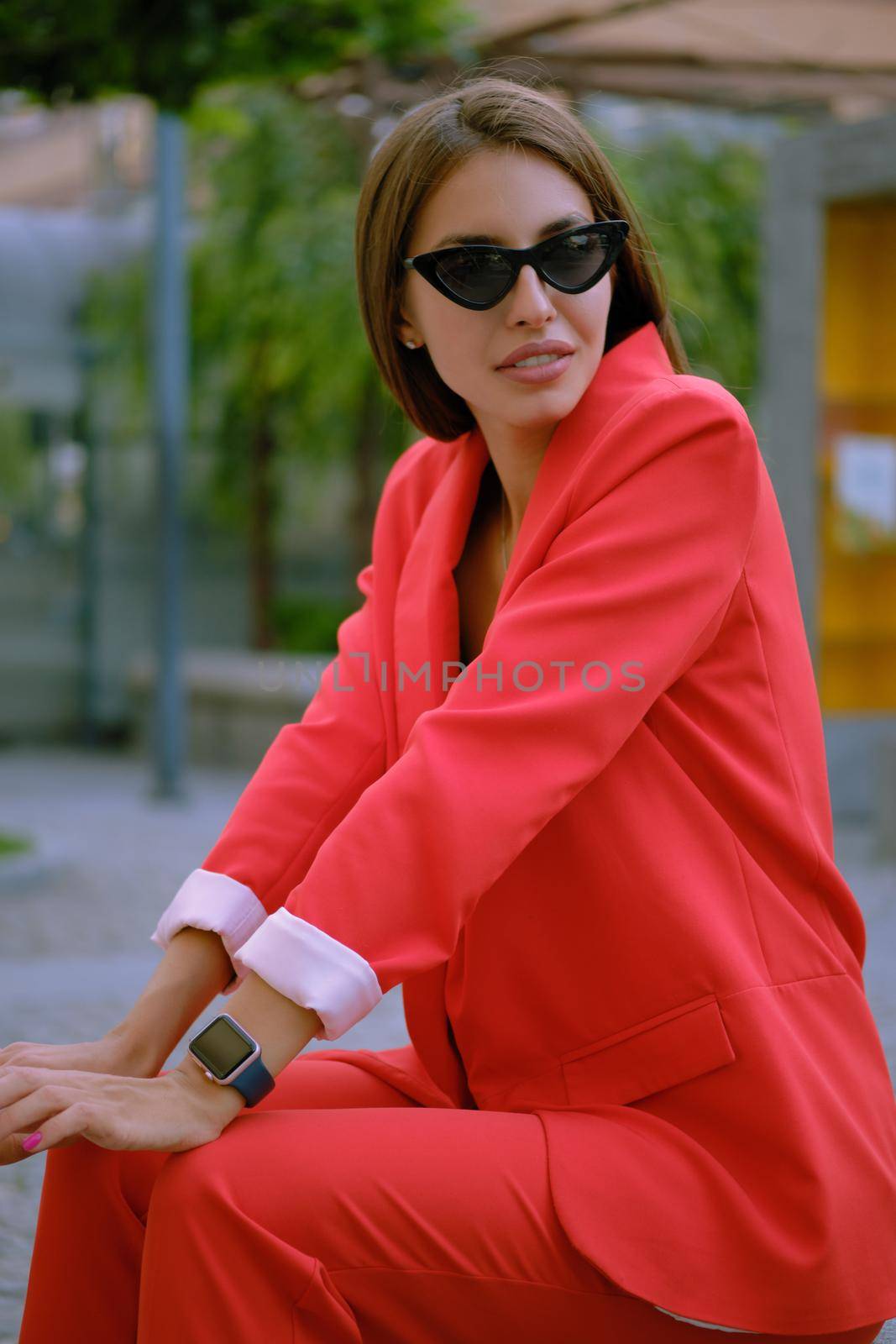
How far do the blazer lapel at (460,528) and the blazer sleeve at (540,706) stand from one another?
48mm

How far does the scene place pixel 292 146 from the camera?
14.2 m

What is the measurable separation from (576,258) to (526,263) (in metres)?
0.06

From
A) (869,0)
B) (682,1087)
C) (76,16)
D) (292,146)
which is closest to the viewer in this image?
(682,1087)

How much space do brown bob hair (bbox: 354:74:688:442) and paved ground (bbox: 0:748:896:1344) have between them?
132cm

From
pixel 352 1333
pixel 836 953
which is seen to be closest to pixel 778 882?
pixel 836 953

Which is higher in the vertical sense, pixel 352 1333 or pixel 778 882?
pixel 778 882

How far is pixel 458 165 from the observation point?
1.86m

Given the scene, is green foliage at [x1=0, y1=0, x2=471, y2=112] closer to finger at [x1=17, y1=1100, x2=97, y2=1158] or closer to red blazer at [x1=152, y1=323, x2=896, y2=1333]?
red blazer at [x1=152, y1=323, x2=896, y2=1333]

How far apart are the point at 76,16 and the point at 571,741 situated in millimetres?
5772

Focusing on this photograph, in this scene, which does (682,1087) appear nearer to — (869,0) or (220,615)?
(869,0)

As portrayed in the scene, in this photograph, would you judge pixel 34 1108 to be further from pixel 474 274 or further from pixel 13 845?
pixel 13 845

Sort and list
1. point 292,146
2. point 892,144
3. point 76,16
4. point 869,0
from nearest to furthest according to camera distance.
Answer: point 76,16
point 892,144
point 869,0
point 292,146

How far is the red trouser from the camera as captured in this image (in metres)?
1.54

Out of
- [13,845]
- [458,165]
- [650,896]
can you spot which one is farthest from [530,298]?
[13,845]
